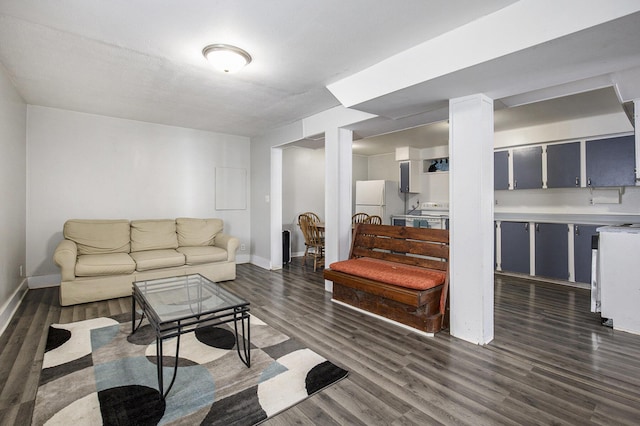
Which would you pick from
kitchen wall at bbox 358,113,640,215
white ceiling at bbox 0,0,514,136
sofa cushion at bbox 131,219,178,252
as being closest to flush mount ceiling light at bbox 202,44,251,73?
white ceiling at bbox 0,0,514,136

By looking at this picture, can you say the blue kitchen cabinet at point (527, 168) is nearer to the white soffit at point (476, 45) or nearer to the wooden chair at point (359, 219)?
the wooden chair at point (359, 219)

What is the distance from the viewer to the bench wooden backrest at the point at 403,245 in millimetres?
3117

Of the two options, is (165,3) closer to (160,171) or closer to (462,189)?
(462,189)

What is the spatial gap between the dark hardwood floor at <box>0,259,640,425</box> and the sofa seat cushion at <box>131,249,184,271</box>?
0.50 metres

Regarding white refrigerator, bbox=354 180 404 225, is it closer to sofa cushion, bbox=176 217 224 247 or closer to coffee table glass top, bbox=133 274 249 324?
sofa cushion, bbox=176 217 224 247

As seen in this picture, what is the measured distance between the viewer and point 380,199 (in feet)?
22.1

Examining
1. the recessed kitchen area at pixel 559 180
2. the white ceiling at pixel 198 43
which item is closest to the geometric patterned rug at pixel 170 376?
the white ceiling at pixel 198 43

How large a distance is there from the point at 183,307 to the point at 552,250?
4.95 meters

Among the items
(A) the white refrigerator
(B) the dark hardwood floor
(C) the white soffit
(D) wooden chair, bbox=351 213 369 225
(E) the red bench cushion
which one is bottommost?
(B) the dark hardwood floor

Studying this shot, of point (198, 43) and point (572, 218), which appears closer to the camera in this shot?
point (198, 43)

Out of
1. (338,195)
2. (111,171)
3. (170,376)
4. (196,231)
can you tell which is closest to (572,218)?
(338,195)

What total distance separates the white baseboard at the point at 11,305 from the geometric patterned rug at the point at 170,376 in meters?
0.51

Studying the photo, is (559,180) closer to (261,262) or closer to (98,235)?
(261,262)

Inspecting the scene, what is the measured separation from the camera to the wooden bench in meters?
2.84
